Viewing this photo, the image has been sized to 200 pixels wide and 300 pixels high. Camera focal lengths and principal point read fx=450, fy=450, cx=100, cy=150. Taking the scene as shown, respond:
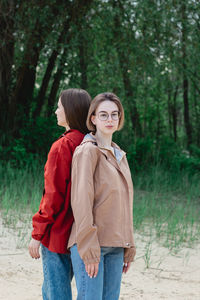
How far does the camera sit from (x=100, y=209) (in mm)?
2102

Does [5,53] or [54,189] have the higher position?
[5,53]

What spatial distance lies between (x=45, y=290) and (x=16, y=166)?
6.94 m

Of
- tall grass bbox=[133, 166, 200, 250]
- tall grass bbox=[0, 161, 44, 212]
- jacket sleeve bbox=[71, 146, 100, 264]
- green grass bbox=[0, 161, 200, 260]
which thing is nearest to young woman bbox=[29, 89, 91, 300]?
jacket sleeve bbox=[71, 146, 100, 264]

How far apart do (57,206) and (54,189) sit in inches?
3.4

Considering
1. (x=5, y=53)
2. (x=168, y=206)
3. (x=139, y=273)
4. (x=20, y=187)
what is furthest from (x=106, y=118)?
(x=5, y=53)

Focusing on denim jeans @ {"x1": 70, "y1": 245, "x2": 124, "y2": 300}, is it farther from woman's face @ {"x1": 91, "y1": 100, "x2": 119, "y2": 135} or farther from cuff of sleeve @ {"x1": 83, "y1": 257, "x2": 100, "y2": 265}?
woman's face @ {"x1": 91, "y1": 100, "x2": 119, "y2": 135}

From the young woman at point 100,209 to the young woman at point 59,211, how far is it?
0.30 ft

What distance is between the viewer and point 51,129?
9.66 m

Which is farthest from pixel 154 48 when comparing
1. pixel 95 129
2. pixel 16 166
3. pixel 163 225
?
pixel 95 129

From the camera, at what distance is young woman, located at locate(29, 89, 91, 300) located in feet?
7.18

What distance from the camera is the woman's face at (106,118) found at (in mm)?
2217

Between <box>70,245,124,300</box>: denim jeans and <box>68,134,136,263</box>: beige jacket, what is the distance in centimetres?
6

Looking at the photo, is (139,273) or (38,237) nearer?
(38,237)

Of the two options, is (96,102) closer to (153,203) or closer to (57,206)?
(57,206)
